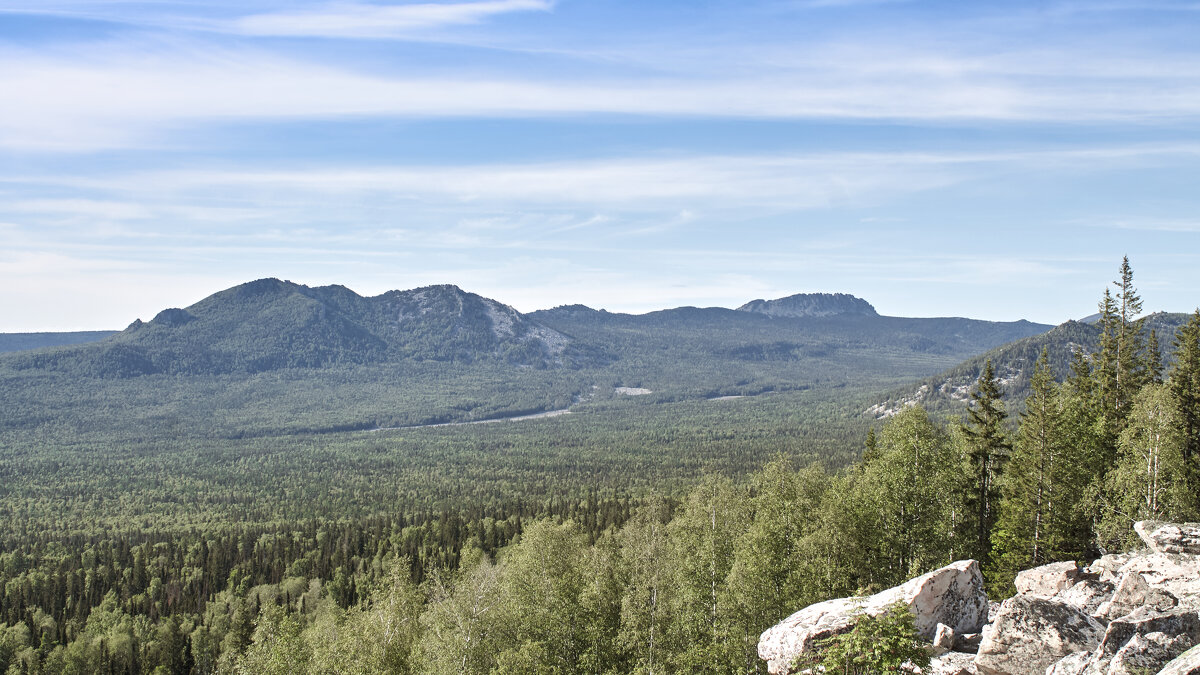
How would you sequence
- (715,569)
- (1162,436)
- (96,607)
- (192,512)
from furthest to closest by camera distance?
(192,512) < (96,607) < (715,569) < (1162,436)

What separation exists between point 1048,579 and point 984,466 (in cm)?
1832

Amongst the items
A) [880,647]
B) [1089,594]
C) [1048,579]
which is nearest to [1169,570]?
[1089,594]

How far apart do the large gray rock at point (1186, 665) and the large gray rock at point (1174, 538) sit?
14.4m

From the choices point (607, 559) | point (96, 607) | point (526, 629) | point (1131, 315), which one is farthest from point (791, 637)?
point (96, 607)

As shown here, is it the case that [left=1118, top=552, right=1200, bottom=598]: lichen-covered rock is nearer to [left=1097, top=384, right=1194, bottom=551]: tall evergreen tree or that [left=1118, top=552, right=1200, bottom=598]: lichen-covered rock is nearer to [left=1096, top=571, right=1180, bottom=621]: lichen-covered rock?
[left=1096, top=571, right=1180, bottom=621]: lichen-covered rock

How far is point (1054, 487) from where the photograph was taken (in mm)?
43500

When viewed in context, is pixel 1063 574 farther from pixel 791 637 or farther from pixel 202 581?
pixel 202 581

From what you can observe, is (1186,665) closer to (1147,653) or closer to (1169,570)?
(1147,653)

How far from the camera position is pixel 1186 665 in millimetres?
18688

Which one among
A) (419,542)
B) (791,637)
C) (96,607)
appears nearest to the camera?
(791,637)

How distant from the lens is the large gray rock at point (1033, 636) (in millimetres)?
25406

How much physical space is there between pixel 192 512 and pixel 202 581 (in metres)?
69.1

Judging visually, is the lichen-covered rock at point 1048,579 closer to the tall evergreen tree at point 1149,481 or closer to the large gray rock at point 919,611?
the large gray rock at point 919,611

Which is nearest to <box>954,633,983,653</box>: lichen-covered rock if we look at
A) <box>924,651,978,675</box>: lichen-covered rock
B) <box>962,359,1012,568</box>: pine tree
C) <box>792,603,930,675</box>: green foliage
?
<box>924,651,978,675</box>: lichen-covered rock
